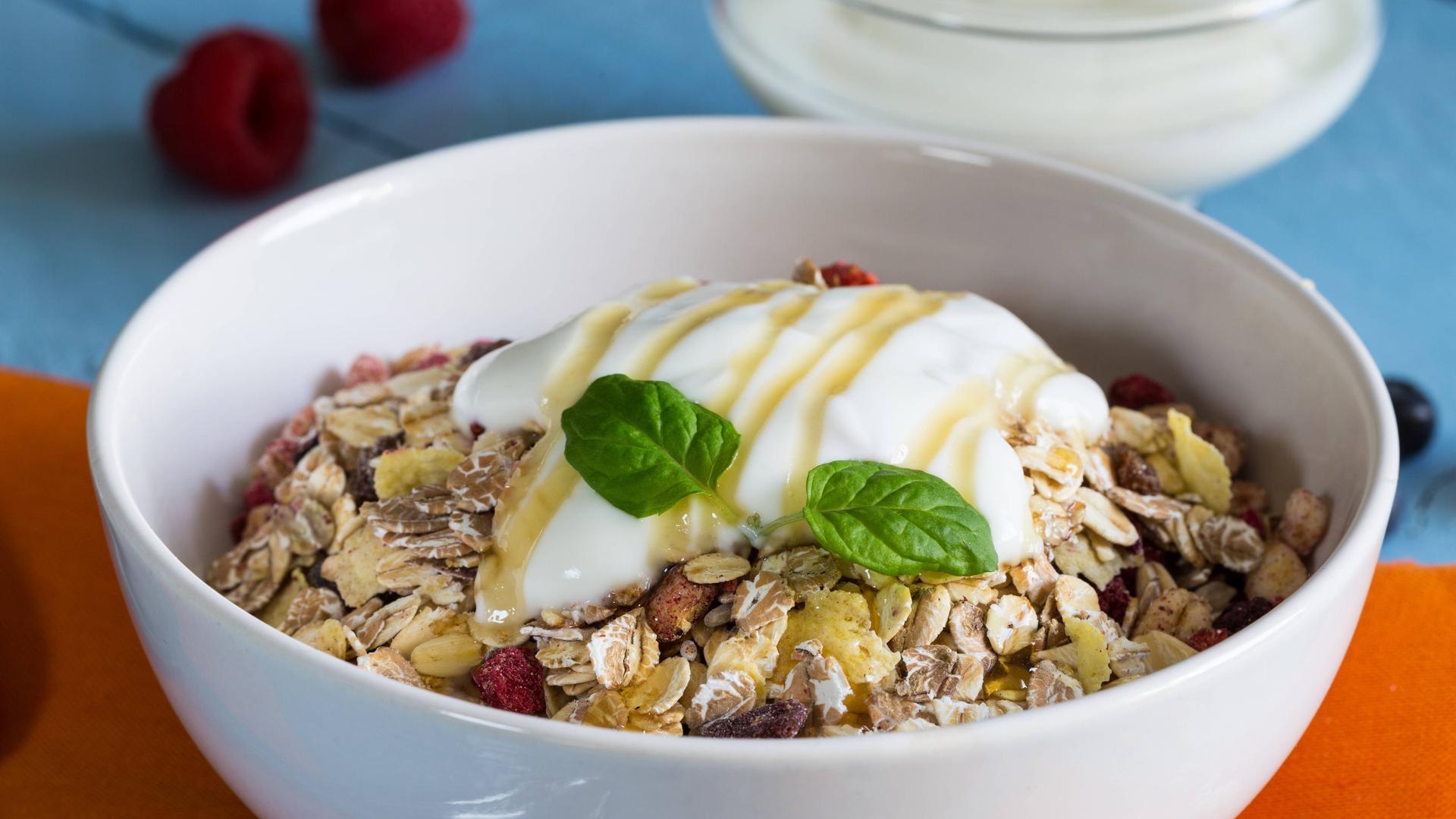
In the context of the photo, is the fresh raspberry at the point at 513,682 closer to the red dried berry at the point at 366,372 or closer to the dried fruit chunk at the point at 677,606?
the dried fruit chunk at the point at 677,606

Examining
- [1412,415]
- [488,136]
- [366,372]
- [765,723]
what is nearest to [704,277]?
[366,372]

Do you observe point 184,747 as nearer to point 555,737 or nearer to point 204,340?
point 204,340

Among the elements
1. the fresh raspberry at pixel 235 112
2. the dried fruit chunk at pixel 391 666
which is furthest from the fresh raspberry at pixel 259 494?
the fresh raspberry at pixel 235 112

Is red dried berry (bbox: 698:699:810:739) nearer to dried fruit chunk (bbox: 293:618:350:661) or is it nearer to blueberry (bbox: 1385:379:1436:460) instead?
dried fruit chunk (bbox: 293:618:350:661)

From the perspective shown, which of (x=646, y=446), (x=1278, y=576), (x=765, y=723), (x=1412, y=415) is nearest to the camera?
(x=765, y=723)

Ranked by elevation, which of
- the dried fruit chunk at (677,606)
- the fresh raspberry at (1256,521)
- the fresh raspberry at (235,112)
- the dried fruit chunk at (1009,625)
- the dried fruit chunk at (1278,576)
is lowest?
the fresh raspberry at (235,112)

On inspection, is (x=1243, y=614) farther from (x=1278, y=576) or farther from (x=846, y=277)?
(x=846, y=277)
